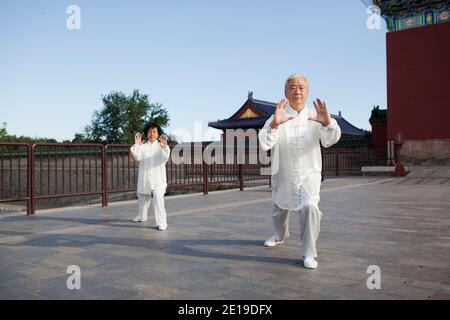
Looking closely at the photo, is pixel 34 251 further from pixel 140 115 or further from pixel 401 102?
pixel 140 115

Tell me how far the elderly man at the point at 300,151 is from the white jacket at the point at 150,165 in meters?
2.03

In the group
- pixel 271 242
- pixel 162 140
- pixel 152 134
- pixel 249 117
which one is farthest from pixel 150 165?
pixel 249 117

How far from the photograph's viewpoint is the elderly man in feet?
10.4

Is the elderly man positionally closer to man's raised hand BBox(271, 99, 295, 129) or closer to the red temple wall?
man's raised hand BBox(271, 99, 295, 129)

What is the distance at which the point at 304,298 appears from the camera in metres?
2.39

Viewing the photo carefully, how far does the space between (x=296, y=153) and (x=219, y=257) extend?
44.6 inches

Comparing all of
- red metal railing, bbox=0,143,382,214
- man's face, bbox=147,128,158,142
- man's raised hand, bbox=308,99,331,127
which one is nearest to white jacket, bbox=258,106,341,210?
man's raised hand, bbox=308,99,331,127

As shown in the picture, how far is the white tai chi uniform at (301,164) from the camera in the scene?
318 centimetres

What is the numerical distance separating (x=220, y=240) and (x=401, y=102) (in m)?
16.3

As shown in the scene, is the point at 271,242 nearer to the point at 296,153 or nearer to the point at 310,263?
the point at 310,263

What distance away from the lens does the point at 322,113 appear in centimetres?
308

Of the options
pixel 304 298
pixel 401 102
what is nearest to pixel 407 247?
pixel 304 298
